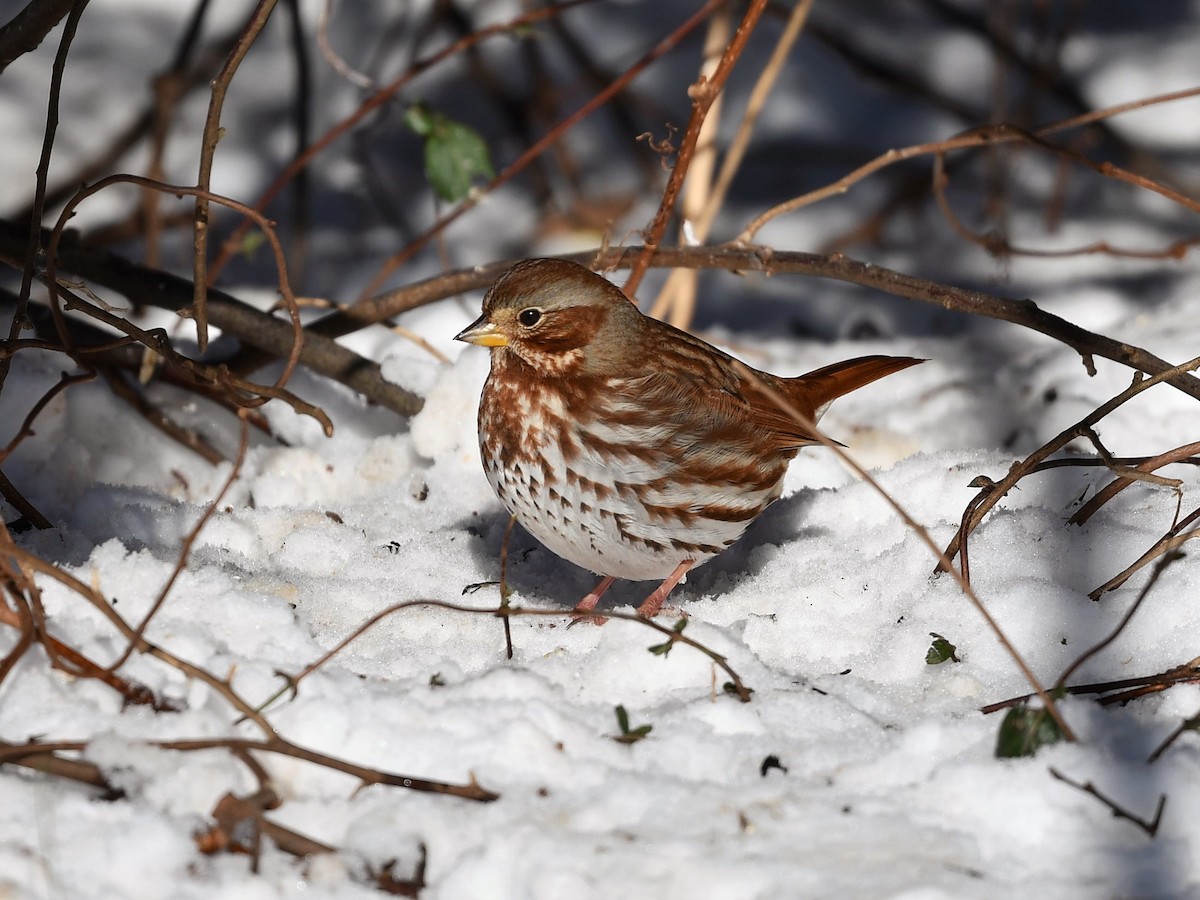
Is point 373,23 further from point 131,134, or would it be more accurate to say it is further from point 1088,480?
point 1088,480

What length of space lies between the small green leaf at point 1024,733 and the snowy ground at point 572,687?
0.03 metres

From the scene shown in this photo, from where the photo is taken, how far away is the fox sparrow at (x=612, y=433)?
2680 millimetres

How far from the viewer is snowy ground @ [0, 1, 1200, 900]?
1.74 m

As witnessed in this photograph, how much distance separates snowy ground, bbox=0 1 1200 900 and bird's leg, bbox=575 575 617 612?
→ 0.08 meters

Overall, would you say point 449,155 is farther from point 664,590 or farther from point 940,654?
point 940,654

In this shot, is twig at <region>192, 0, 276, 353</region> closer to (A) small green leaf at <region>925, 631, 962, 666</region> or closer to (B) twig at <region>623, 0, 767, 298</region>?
(B) twig at <region>623, 0, 767, 298</region>

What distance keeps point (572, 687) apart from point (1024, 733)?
0.77 metres

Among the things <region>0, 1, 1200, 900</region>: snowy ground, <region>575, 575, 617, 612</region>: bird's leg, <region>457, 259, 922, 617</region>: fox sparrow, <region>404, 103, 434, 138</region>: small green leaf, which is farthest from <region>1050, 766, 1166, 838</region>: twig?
<region>404, 103, 434, 138</region>: small green leaf

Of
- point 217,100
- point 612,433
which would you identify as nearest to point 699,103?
point 612,433

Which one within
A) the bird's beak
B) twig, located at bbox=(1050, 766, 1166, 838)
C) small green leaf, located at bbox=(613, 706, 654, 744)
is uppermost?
the bird's beak

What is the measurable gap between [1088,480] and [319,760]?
218 cm

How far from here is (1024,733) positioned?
191 centimetres

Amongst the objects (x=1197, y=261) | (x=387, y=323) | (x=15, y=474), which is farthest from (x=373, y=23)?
(x=1197, y=261)

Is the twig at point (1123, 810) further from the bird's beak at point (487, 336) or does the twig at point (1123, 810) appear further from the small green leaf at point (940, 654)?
the bird's beak at point (487, 336)
